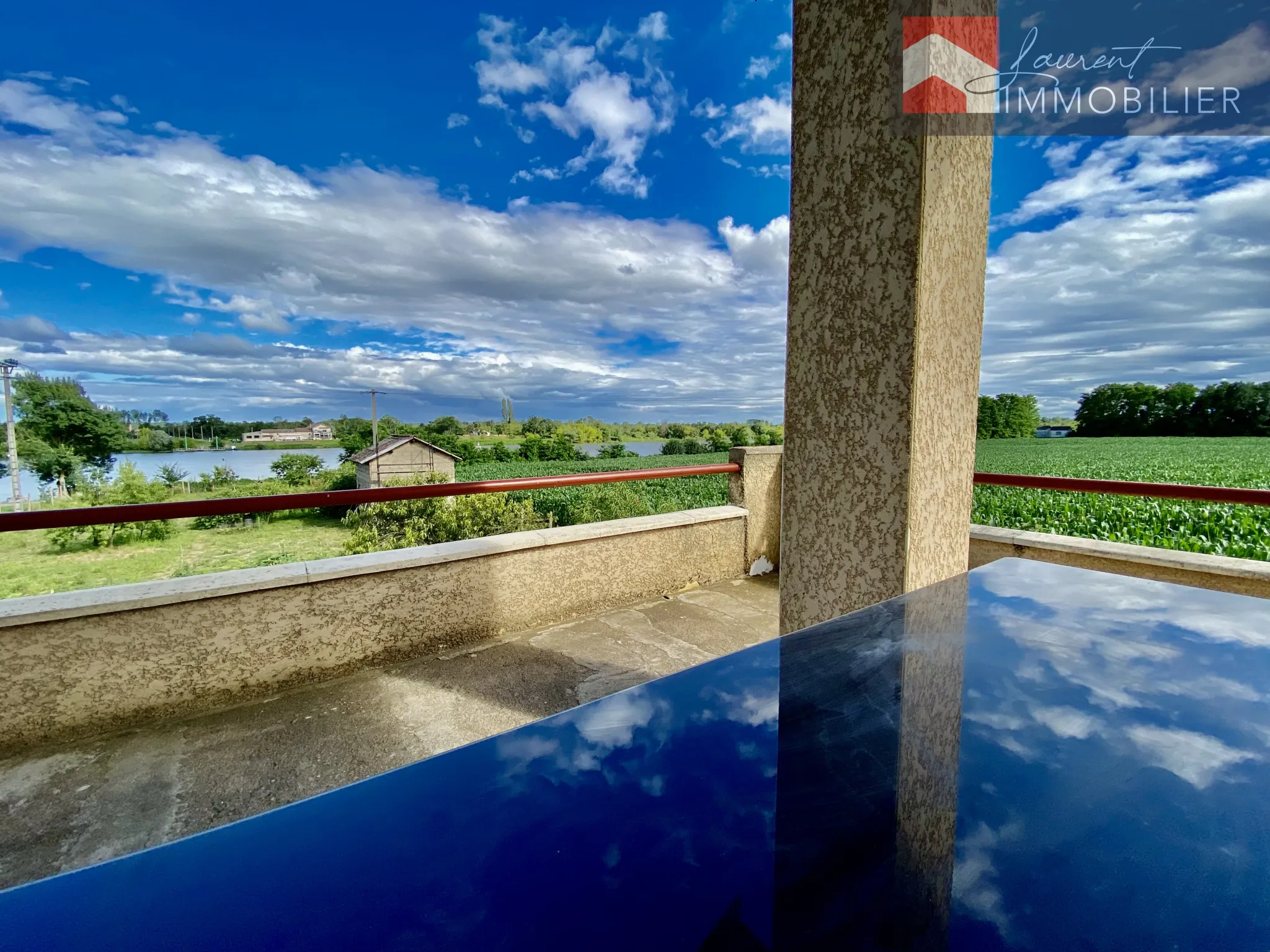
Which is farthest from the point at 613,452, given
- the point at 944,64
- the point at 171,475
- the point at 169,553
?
the point at 171,475

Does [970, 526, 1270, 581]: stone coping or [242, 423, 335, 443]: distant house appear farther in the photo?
[242, 423, 335, 443]: distant house

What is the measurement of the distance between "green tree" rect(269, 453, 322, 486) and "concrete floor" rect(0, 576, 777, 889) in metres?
5.47

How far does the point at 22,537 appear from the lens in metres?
5.82

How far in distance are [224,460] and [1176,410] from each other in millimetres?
15590

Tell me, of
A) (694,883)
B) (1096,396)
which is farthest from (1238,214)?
(694,883)

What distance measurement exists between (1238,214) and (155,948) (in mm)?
8129

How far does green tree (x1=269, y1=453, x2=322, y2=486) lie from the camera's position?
6875 mm

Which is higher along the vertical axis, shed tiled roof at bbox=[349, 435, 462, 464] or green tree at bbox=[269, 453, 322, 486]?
shed tiled roof at bbox=[349, 435, 462, 464]

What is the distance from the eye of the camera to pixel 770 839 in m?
0.33

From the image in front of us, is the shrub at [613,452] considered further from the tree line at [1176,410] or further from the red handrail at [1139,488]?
the tree line at [1176,410]

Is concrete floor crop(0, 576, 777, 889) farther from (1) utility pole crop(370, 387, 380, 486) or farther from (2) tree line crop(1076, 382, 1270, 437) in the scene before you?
(2) tree line crop(1076, 382, 1270, 437)

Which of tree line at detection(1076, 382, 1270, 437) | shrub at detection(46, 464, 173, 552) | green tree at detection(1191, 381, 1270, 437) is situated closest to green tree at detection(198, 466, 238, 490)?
shrub at detection(46, 464, 173, 552)

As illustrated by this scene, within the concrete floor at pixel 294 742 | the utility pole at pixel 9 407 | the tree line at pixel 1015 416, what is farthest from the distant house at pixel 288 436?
the tree line at pixel 1015 416

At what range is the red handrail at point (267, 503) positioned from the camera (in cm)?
158
